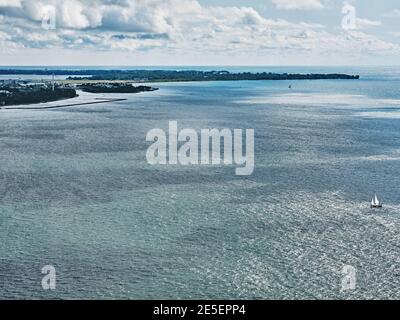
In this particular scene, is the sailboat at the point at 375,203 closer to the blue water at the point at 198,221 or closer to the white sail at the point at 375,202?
the white sail at the point at 375,202

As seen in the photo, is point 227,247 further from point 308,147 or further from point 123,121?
point 123,121

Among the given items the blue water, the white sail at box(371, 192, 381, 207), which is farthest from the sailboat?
the blue water

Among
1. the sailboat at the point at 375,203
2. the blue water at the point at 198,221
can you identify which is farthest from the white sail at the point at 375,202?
the blue water at the point at 198,221

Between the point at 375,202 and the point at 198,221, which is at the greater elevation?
the point at 375,202

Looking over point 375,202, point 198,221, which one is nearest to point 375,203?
point 375,202

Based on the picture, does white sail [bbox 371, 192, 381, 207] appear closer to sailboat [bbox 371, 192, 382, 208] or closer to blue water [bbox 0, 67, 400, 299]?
sailboat [bbox 371, 192, 382, 208]

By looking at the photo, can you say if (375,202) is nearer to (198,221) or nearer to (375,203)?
(375,203)

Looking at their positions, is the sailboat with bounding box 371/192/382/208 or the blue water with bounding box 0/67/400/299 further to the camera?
the sailboat with bounding box 371/192/382/208

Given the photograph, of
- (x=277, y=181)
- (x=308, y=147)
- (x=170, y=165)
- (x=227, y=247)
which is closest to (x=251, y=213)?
(x=227, y=247)
